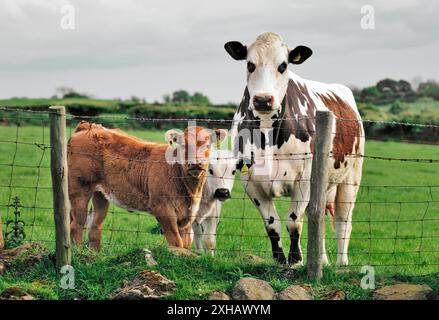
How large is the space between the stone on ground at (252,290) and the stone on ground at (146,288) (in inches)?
28.1

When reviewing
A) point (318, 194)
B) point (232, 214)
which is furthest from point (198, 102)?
point (318, 194)

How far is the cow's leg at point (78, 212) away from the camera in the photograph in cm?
1056

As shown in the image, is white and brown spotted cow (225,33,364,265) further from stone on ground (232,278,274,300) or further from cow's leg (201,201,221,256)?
stone on ground (232,278,274,300)

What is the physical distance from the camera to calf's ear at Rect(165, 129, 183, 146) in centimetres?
1018

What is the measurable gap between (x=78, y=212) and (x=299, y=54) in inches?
152

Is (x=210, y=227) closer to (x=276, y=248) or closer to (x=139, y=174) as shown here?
(x=139, y=174)

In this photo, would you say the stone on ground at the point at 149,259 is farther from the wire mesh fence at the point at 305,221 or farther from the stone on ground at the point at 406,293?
the stone on ground at the point at 406,293

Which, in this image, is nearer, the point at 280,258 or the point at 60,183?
the point at 60,183

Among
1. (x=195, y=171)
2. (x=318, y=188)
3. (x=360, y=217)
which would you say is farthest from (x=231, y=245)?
(x=360, y=217)

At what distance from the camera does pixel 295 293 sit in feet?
25.1

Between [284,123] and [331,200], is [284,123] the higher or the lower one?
the higher one

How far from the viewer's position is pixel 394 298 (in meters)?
7.73

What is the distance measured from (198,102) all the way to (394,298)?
38512mm

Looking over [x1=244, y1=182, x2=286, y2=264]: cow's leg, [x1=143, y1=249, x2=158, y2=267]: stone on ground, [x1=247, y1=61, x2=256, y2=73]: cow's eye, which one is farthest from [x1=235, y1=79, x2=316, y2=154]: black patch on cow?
[x1=143, y1=249, x2=158, y2=267]: stone on ground
